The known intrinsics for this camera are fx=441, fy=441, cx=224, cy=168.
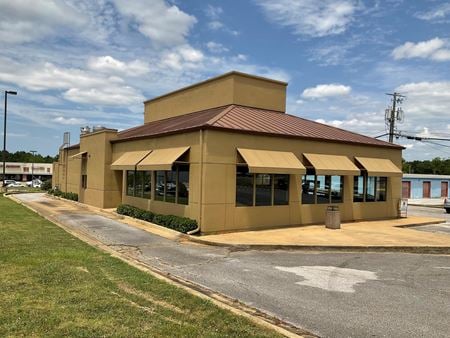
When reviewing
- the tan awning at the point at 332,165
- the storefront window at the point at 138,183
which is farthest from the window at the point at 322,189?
the storefront window at the point at 138,183

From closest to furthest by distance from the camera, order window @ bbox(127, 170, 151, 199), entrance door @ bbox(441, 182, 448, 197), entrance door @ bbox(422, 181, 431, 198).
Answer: window @ bbox(127, 170, 151, 199)
entrance door @ bbox(422, 181, 431, 198)
entrance door @ bbox(441, 182, 448, 197)

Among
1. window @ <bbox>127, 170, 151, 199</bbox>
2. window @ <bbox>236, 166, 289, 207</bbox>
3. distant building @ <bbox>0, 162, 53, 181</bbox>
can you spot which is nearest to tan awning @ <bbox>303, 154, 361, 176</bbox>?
window @ <bbox>236, 166, 289, 207</bbox>

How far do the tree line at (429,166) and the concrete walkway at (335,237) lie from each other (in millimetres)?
96075

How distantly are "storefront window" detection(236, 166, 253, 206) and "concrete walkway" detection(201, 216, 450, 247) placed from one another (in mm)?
1274

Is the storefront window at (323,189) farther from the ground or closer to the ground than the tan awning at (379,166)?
closer to the ground

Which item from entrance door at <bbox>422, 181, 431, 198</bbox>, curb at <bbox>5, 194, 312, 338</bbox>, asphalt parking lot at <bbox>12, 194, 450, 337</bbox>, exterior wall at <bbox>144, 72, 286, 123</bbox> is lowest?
asphalt parking lot at <bbox>12, 194, 450, 337</bbox>

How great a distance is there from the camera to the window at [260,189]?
17.4 metres

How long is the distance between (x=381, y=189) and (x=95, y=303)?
1949 cm

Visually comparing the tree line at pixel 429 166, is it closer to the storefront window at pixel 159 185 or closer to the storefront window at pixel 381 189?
the storefront window at pixel 381 189

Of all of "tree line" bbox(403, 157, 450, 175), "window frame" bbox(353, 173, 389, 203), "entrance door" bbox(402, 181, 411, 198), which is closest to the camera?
"window frame" bbox(353, 173, 389, 203)

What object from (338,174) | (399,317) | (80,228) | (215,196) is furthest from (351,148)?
(399,317)

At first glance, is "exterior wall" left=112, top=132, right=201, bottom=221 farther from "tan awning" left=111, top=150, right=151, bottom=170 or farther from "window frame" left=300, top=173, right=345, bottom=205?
"window frame" left=300, top=173, right=345, bottom=205

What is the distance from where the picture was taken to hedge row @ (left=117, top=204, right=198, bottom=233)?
1642 cm

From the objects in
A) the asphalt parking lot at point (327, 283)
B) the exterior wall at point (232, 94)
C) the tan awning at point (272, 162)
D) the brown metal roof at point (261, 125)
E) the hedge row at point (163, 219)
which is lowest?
the asphalt parking lot at point (327, 283)
